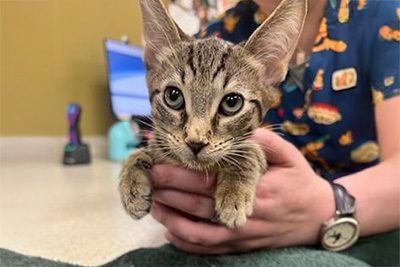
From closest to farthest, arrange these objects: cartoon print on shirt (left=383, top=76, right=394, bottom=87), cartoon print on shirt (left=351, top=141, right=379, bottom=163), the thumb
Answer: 1. the thumb
2. cartoon print on shirt (left=383, top=76, right=394, bottom=87)
3. cartoon print on shirt (left=351, top=141, right=379, bottom=163)

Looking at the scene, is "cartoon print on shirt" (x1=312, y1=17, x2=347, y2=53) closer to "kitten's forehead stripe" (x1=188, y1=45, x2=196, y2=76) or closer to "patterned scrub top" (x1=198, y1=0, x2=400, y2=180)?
"patterned scrub top" (x1=198, y1=0, x2=400, y2=180)

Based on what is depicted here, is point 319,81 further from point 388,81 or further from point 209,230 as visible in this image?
point 209,230

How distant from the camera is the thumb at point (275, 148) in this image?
0.69m

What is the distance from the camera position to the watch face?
0.75 metres

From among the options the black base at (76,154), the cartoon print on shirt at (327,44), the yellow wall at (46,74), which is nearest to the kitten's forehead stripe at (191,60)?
the cartoon print on shirt at (327,44)

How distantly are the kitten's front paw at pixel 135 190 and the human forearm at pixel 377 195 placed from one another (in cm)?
36

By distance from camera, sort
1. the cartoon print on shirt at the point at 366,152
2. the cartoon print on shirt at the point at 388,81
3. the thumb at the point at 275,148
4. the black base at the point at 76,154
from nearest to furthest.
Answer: the thumb at the point at 275,148 < the cartoon print on shirt at the point at 388,81 < the cartoon print on shirt at the point at 366,152 < the black base at the point at 76,154

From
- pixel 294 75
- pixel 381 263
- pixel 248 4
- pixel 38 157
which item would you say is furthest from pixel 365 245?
pixel 38 157

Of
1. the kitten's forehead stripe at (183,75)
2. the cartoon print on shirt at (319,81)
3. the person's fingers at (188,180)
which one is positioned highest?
the kitten's forehead stripe at (183,75)

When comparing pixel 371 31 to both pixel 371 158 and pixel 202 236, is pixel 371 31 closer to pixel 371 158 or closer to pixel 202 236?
pixel 371 158

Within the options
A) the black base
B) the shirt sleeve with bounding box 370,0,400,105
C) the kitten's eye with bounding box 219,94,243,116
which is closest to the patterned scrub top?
the shirt sleeve with bounding box 370,0,400,105

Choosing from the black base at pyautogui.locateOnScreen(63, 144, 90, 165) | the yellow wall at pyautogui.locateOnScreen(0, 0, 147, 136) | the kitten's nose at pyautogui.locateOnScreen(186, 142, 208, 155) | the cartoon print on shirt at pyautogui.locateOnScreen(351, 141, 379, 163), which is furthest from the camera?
the black base at pyautogui.locateOnScreen(63, 144, 90, 165)

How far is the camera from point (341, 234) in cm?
77

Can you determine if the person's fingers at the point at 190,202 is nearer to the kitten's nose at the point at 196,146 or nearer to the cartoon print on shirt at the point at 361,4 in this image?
the kitten's nose at the point at 196,146
